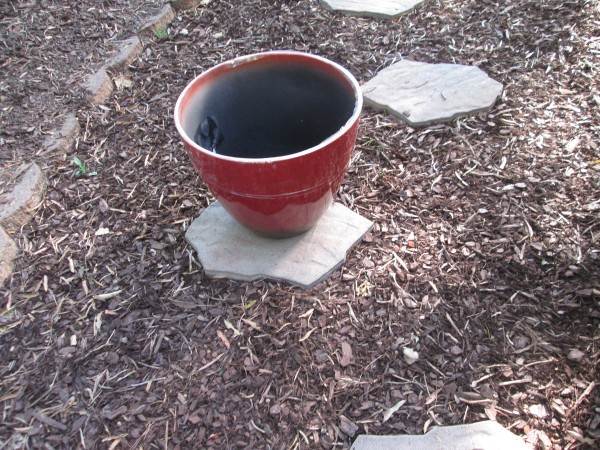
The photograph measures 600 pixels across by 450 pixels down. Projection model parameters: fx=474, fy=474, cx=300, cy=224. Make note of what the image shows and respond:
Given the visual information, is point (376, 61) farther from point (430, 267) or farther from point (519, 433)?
point (519, 433)

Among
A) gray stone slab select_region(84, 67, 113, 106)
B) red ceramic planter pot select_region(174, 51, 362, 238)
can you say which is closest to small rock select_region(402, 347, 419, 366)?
red ceramic planter pot select_region(174, 51, 362, 238)

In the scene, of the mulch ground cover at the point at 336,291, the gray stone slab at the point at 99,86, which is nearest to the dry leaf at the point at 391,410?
the mulch ground cover at the point at 336,291

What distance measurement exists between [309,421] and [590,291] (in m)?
1.11

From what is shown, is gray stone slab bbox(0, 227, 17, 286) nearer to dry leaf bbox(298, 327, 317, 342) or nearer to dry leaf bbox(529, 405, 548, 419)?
dry leaf bbox(298, 327, 317, 342)

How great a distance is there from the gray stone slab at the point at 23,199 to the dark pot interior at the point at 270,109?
985 mm

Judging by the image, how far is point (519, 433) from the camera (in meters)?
1.46

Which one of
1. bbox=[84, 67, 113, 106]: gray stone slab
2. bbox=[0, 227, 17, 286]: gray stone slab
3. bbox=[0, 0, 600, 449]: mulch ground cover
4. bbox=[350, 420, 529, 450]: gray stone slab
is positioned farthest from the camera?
bbox=[84, 67, 113, 106]: gray stone slab

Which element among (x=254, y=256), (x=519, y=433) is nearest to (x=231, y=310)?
(x=254, y=256)

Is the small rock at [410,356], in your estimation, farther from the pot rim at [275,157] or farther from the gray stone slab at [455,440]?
the pot rim at [275,157]

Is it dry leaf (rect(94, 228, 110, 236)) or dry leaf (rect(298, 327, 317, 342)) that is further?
dry leaf (rect(94, 228, 110, 236))

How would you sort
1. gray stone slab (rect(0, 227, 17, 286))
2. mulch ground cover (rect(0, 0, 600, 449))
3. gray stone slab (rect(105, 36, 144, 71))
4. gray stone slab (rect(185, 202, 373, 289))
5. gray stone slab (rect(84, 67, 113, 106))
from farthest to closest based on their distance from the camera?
gray stone slab (rect(105, 36, 144, 71)) → gray stone slab (rect(84, 67, 113, 106)) → gray stone slab (rect(0, 227, 17, 286)) → gray stone slab (rect(185, 202, 373, 289)) → mulch ground cover (rect(0, 0, 600, 449))

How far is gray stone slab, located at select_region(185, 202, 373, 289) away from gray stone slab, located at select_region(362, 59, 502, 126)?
30.6 inches

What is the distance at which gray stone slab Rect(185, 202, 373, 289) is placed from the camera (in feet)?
6.03

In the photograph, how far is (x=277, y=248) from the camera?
1912 mm
